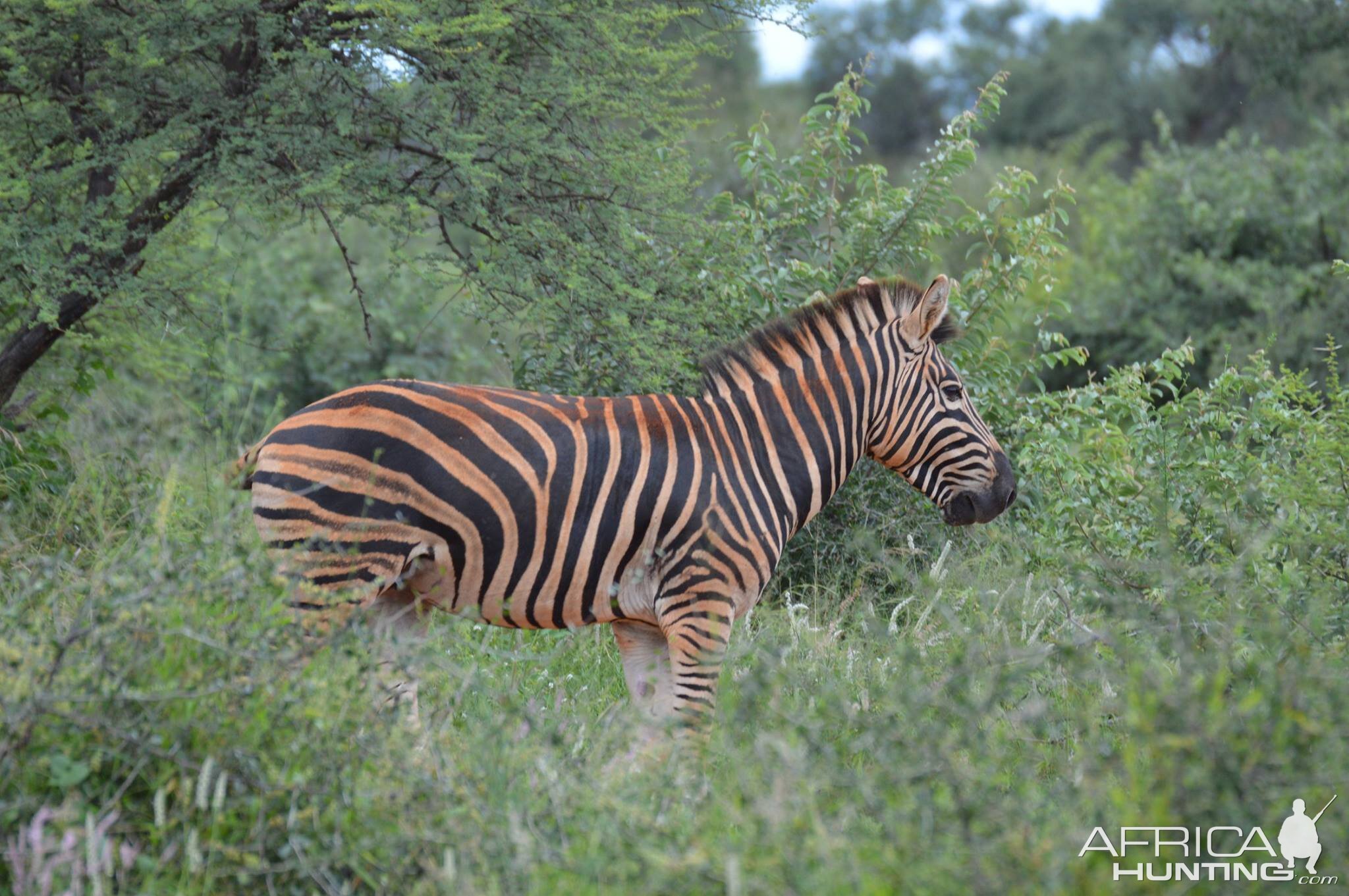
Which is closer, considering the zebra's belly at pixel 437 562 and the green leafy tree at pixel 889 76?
the zebra's belly at pixel 437 562

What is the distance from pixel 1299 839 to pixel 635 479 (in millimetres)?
2504

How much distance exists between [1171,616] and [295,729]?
8.72 ft

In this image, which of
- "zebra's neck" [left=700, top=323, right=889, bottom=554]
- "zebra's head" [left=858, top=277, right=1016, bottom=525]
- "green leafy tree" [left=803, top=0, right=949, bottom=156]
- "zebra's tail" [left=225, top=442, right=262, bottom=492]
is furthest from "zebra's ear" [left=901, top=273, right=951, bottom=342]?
"green leafy tree" [left=803, top=0, right=949, bottom=156]

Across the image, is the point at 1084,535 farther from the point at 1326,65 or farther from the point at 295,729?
the point at 1326,65

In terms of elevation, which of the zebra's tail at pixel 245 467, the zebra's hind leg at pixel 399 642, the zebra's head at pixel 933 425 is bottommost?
the zebra's hind leg at pixel 399 642

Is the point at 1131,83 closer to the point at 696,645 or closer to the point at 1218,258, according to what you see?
the point at 1218,258

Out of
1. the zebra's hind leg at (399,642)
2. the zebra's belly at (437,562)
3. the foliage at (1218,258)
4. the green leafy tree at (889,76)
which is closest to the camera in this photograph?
the zebra's hind leg at (399,642)

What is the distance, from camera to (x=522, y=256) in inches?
259

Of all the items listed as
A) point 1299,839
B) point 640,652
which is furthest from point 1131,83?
point 1299,839

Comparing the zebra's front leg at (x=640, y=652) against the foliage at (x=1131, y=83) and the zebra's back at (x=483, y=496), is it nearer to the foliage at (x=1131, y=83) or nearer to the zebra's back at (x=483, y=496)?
the zebra's back at (x=483, y=496)

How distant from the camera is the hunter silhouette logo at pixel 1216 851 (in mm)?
3119

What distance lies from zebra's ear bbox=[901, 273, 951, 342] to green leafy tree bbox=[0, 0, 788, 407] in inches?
60.2

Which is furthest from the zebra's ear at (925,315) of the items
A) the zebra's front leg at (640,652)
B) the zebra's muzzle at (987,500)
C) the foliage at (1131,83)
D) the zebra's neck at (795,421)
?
the foliage at (1131,83)

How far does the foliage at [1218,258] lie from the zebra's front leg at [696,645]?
32.3 feet
